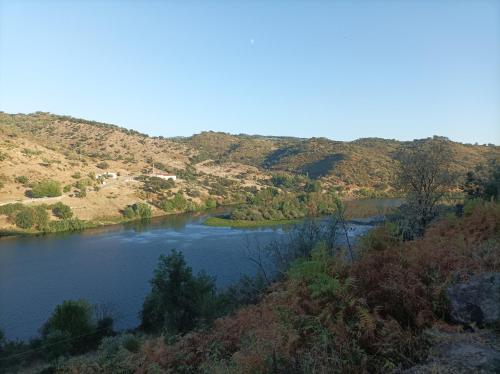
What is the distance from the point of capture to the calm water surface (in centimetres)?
3136

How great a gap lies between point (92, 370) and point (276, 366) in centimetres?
582

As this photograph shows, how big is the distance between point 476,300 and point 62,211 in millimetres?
71933

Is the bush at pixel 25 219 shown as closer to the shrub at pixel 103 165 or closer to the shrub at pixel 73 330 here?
the shrub at pixel 103 165

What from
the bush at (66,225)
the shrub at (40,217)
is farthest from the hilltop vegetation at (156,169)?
the bush at (66,225)

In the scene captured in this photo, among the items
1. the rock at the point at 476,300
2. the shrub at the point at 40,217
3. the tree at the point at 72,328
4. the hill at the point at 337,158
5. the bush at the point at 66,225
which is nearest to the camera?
the rock at the point at 476,300

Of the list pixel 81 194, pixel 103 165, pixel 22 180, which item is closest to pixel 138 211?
pixel 81 194

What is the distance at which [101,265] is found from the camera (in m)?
43.5

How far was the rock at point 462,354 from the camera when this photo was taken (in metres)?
4.91

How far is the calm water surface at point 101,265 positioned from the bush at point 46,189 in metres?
15.7

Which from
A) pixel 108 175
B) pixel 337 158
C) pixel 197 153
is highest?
pixel 197 153

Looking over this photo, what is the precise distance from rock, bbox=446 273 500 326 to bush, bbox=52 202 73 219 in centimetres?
7111

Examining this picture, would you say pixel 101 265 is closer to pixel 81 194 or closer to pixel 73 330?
pixel 73 330

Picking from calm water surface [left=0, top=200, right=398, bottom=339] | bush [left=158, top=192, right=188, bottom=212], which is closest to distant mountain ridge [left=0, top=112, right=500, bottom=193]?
bush [left=158, top=192, right=188, bottom=212]

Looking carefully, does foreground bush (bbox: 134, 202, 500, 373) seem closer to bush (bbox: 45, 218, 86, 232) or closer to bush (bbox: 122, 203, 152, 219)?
bush (bbox: 45, 218, 86, 232)
